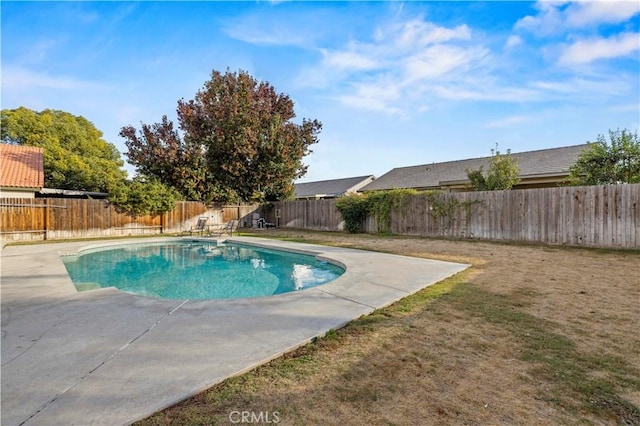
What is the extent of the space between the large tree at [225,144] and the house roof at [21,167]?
160 inches

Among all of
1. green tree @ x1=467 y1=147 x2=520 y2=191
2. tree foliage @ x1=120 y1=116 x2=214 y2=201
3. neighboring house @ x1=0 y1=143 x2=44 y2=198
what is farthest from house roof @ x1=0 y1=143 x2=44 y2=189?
green tree @ x1=467 y1=147 x2=520 y2=191

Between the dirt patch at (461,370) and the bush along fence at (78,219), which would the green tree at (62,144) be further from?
the dirt patch at (461,370)

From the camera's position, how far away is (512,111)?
42.1 ft

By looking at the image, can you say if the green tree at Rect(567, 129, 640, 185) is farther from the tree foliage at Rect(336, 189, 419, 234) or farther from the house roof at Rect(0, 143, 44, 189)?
the house roof at Rect(0, 143, 44, 189)

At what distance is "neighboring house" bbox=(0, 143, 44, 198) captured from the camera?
13.0 metres

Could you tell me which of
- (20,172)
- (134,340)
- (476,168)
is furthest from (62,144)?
(476,168)

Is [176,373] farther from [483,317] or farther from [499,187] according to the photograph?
[499,187]

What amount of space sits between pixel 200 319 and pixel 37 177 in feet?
52.2

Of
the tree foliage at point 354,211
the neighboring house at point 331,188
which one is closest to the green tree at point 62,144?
the neighboring house at point 331,188

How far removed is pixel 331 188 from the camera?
27.0 metres

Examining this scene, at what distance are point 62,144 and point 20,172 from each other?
38.9 feet

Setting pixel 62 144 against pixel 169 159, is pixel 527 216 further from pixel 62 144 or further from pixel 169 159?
pixel 62 144

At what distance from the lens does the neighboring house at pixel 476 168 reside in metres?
13.6

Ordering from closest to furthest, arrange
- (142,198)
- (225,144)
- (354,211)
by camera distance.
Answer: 1. (142,198)
2. (354,211)
3. (225,144)
